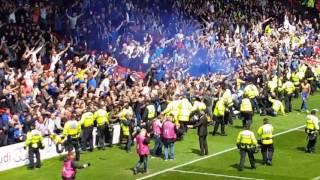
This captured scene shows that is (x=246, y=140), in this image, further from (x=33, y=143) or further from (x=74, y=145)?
(x=33, y=143)

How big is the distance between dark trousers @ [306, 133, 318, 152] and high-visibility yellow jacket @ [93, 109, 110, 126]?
7931 millimetres

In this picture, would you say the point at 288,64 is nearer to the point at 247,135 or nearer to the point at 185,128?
the point at 185,128

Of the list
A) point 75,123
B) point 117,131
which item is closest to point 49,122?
point 75,123

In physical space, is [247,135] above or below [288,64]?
below

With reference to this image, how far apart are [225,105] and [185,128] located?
2807mm

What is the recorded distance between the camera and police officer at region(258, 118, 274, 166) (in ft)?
97.3

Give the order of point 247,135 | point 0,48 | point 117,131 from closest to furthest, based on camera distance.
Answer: point 247,135
point 117,131
point 0,48

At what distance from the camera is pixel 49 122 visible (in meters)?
30.6

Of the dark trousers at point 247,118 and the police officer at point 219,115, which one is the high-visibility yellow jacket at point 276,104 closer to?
the dark trousers at point 247,118

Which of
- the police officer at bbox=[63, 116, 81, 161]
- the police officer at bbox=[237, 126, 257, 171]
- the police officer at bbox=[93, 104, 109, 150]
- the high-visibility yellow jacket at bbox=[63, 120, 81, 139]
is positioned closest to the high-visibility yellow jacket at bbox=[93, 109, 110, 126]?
the police officer at bbox=[93, 104, 109, 150]

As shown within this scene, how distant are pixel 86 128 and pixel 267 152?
691cm

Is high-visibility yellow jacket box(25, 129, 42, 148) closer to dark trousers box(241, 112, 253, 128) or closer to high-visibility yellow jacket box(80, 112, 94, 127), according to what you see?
high-visibility yellow jacket box(80, 112, 94, 127)

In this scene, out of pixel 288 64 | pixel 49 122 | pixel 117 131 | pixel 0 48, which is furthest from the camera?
pixel 288 64

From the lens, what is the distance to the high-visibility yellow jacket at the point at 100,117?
32.0 meters
